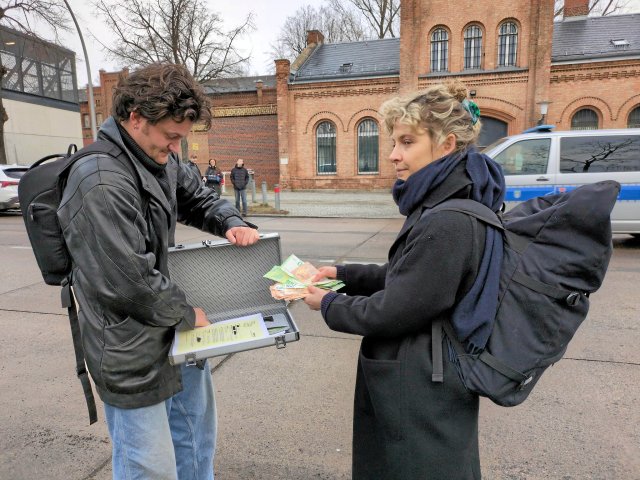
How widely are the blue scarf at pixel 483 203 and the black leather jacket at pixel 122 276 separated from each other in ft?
2.78

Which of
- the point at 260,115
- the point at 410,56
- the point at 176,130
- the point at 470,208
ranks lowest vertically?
the point at 470,208

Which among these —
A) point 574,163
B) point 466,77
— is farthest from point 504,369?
point 466,77

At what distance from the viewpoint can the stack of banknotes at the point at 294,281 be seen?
1.72m

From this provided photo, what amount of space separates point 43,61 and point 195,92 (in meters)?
28.9

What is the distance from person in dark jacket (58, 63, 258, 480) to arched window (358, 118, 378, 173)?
22270 millimetres

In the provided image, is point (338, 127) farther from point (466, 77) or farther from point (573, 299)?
point (573, 299)

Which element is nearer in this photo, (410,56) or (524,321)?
(524,321)

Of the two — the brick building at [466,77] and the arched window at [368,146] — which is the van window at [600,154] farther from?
the arched window at [368,146]

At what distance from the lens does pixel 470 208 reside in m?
1.39

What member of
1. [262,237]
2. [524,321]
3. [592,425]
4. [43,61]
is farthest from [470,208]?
[43,61]

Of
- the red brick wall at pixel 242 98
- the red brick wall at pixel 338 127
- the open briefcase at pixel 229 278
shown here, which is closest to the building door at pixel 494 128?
the red brick wall at pixel 338 127

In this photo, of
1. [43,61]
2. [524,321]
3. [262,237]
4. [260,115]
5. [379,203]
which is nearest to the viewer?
[524,321]

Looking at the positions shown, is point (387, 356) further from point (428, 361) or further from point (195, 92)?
point (195, 92)

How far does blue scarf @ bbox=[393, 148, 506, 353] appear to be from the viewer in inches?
53.8
